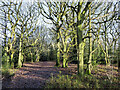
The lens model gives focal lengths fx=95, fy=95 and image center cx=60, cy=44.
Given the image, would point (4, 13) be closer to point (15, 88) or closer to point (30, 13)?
point (30, 13)

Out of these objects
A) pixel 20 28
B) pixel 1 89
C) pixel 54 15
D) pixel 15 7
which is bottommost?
pixel 1 89

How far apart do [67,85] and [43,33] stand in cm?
2576

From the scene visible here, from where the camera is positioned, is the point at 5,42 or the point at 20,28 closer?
the point at 5,42

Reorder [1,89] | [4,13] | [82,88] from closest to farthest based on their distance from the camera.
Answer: [82,88] → [1,89] → [4,13]

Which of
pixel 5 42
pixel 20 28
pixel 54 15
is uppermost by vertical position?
pixel 54 15

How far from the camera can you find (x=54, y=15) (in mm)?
13117

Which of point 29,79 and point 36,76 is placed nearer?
point 29,79

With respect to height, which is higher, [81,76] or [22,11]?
[22,11]

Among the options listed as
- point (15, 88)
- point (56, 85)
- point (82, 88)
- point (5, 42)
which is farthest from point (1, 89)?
point (5, 42)

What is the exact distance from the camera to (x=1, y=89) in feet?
17.0

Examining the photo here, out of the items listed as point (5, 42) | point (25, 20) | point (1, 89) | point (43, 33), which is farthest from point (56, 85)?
point (43, 33)

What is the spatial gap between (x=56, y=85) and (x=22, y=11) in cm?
1400

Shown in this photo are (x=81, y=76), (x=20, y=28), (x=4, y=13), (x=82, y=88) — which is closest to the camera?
(x=82, y=88)

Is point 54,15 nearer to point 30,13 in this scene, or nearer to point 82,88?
point 30,13
